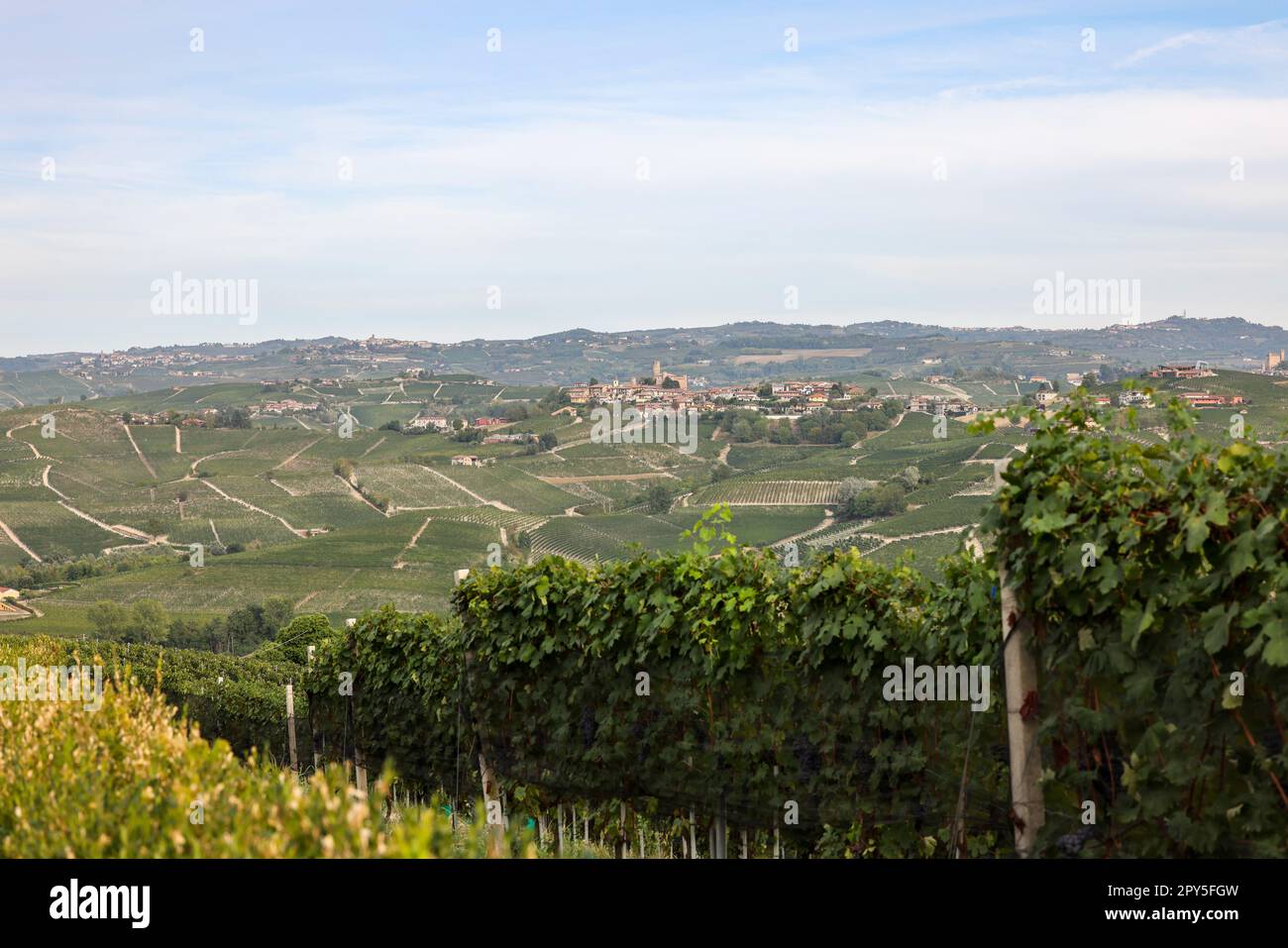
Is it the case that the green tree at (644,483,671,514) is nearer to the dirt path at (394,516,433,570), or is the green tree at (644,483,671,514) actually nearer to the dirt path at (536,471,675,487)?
the dirt path at (536,471,675,487)

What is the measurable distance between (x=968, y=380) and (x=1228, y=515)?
14017cm

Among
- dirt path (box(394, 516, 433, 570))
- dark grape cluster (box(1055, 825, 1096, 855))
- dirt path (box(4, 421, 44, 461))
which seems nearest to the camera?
dark grape cluster (box(1055, 825, 1096, 855))

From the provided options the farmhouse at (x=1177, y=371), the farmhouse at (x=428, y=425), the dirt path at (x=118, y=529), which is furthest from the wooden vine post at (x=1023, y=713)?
the farmhouse at (x=428, y=425)

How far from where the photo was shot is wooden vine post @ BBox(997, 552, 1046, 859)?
4660mm

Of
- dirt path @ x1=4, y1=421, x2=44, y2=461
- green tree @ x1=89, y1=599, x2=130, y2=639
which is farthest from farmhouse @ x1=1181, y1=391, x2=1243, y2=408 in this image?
dirt path @ x1=4, y1=421, x2=44, y2=461

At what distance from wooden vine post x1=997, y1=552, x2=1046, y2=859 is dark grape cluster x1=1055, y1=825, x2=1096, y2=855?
13 centimetres

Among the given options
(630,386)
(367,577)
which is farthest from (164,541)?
(630,386)

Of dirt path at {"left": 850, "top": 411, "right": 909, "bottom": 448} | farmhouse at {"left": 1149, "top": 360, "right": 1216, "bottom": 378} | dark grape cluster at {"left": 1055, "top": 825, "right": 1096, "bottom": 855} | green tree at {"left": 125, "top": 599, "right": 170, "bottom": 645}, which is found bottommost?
green tree at {"left": 125, "top": 599, "right": 170, "bottom": 645}

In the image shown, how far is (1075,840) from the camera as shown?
4520 millimetres

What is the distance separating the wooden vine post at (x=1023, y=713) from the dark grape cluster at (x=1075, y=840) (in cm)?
13

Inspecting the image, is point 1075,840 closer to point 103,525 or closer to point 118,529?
point 118,529

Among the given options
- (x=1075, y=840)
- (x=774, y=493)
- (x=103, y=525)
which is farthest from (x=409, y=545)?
(x=1075, y=840)

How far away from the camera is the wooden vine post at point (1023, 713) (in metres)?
4.66
